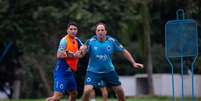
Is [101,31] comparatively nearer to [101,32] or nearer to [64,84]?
[101,32]

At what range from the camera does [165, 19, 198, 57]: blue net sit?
14.6 metres

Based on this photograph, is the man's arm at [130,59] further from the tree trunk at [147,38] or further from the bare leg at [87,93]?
the tree trunk at [147,38]

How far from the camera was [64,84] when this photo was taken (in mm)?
13562

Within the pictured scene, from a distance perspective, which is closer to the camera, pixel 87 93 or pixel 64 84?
pixel 87 93

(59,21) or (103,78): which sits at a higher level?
(59,21)

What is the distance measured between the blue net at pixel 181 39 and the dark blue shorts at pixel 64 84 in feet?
8.33

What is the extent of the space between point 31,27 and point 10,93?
985 cm

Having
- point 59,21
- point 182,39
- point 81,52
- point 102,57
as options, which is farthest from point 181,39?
point 59,21

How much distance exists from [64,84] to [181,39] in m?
3.03

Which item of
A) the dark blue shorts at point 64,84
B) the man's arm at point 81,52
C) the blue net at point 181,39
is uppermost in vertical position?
the blue net at point 181,39

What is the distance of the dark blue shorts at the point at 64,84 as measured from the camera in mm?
13547

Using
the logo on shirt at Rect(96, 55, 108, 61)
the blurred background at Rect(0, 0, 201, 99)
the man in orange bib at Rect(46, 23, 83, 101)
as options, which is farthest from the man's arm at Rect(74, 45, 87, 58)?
the blurred background at Rect(0, 0, 201, 99)

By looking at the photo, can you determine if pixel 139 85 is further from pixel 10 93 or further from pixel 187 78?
pixel 10 93

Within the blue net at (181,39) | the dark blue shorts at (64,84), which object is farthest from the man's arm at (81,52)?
the blue net at (181,39)
